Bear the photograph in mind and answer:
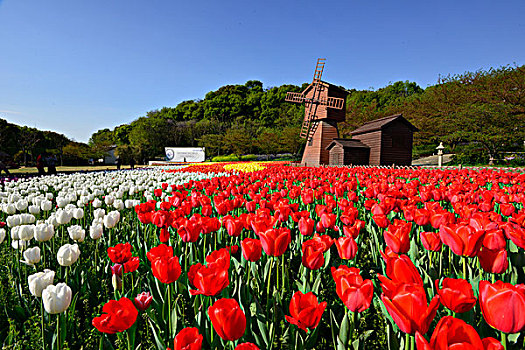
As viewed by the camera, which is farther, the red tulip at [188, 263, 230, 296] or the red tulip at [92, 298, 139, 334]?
the red tulip at [188, 263, 230, 296]

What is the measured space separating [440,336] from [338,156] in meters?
21.4

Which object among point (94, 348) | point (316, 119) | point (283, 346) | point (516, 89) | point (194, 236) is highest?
point (516, 89)

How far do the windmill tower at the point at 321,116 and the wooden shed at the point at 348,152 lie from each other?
85 cm

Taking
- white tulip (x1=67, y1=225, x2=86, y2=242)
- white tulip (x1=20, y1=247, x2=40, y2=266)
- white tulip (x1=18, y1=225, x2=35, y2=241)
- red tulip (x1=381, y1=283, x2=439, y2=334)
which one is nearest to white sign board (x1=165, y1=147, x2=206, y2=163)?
white tulip (x1=18, y1=225, x2=35, y2=241)

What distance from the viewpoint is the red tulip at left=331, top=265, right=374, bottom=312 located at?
1079mm

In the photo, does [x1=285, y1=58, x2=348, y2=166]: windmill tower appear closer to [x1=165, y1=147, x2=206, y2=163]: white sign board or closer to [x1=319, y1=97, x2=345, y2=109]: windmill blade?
[x1=319, y1=97, x2=345, y2=109]: windmill blade

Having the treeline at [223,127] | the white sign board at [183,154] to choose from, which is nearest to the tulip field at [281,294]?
the white sign board at [183,154]

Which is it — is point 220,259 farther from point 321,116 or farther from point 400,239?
point 321,116

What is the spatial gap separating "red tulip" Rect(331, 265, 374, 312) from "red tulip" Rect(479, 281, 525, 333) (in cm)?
35

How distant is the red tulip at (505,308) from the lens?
86 cm

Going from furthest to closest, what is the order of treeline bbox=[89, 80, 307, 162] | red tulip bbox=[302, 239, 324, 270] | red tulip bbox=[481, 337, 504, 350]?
1. treeline bbox=[89, 80, 307, 162]
2. red tulip bbox=[302, 239, 324, 270]
3. red tulip bbox=[481, 337, 504, 350]

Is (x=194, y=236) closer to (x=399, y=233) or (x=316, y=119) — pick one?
(x=399, y=233)

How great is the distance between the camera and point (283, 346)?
4.26 feet

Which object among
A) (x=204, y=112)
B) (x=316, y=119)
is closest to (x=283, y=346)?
(x=316, y=119)
